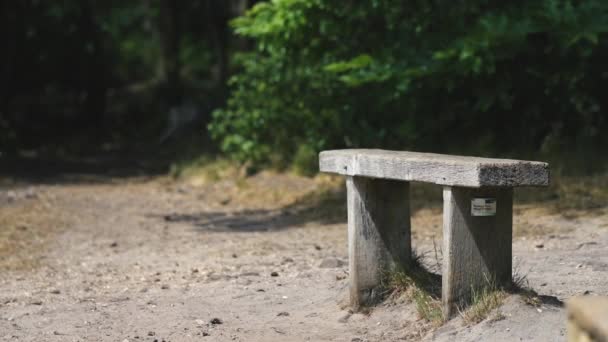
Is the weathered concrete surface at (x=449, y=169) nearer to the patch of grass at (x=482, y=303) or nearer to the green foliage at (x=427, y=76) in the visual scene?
the patch of grass at (x=482, y=303)

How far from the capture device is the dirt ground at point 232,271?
5766 mm

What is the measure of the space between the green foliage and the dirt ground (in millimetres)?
1062

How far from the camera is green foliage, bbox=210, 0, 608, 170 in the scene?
10195 mm

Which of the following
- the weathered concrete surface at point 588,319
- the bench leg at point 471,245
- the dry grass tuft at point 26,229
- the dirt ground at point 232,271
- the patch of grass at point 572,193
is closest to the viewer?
the weathered concrete surface at point 588,319

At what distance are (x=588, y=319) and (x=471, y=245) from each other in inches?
87.5

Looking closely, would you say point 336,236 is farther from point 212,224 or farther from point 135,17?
point 135,17

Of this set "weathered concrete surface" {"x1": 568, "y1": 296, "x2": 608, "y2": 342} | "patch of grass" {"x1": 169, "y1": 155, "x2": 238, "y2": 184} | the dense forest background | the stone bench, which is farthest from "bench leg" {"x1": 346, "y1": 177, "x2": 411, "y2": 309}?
"patch of grass" {"x1": 169, "y1": 155, "x2": 238, "y2": 184}

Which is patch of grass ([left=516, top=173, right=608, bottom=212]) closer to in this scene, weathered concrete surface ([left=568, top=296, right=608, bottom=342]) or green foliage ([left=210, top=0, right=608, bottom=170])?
green foliage ([left=210, top=0, right=608, bottom=170])

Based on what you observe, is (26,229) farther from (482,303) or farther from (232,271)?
(482,303)

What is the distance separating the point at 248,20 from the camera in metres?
11.7

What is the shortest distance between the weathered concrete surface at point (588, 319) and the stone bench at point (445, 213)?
5.76 feet

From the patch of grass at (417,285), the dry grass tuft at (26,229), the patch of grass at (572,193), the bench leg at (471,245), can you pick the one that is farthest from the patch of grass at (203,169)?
the bench leg at (471,245)

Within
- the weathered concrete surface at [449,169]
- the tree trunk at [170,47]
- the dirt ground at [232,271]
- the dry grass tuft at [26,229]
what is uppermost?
the tree trunk at [170,47]

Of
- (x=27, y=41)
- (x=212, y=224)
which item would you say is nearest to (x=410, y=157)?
(x=212, y=224)
